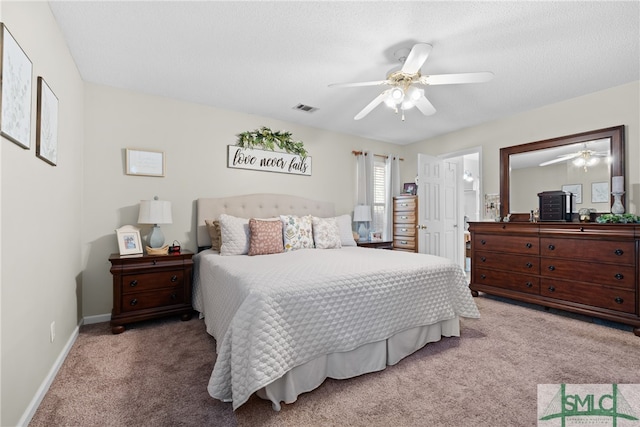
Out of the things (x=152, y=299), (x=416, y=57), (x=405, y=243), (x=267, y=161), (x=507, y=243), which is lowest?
(x=152, y=299)

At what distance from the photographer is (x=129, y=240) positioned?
291 cm

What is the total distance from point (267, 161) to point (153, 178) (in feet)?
4.52

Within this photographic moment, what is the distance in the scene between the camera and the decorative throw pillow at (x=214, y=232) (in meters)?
3.24

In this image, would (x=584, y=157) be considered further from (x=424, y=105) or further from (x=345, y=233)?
(x=345, y=233)

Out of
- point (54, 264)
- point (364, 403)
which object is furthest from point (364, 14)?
point (54, 264)

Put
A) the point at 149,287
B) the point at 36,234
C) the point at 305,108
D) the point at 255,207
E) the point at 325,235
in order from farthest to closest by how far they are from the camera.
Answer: the point at 255,207, the point at 305,108, the point at 325,235, the point at 149,287, the point at 36,234

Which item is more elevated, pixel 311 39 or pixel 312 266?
pixel 311 39

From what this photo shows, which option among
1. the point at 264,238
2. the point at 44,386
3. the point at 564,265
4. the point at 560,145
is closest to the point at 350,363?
the point at 264,238

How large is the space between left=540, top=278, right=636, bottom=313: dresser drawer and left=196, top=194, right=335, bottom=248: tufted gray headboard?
9.04 feet

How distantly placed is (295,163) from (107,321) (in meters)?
2.83

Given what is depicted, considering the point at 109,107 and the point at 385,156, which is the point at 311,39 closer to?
the point at 109,107

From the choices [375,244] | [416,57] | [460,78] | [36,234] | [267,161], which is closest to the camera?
[36,234]

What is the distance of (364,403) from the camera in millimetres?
1637

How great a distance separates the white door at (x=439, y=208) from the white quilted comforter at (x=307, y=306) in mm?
2080
